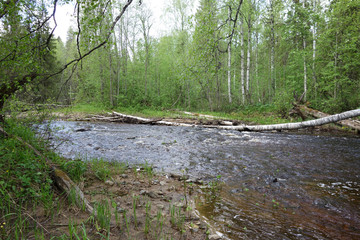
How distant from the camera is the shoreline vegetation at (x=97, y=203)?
2299 mm

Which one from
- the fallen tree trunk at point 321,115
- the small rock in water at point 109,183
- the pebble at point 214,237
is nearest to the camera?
the pebble at point 214,237

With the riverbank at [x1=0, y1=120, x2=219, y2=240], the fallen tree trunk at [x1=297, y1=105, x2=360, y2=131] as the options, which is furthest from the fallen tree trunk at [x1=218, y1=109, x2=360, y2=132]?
the riverbank at [x1=0, y1=120, x2=219, y2=240]

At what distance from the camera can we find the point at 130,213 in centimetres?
290

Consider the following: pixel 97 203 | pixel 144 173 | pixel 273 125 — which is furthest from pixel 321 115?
pixel 97 203

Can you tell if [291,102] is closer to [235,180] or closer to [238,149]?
[238,149]

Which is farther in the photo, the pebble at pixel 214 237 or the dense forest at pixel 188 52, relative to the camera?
the dense forest at pixel 188 52

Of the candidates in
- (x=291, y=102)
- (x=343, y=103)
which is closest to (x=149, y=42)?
(x=291, y=102)

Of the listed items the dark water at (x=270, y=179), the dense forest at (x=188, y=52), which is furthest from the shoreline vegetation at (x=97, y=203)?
the dense forest at (x=188, y=52)

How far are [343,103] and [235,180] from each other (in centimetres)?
1524

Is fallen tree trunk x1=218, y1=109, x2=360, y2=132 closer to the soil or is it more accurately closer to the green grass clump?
the soil

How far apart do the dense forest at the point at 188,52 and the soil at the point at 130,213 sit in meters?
2.42

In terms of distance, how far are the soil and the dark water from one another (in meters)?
0.43

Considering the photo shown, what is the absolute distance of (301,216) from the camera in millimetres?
3186

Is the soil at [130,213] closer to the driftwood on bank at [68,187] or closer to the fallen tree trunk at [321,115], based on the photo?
the driftwood on bank at [68,187]
